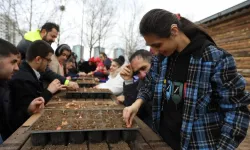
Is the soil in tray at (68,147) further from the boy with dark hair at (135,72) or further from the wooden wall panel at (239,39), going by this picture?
the wooden wall panel at (239,39)

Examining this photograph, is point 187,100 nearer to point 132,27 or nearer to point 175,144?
point 175,144

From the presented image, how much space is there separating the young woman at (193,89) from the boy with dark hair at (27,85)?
3.74ft

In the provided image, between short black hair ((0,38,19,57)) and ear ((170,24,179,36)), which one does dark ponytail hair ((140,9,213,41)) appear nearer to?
ear ((170,24,179,36))

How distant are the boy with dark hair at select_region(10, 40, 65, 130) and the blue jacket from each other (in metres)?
1.49

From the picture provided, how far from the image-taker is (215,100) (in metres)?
1.19

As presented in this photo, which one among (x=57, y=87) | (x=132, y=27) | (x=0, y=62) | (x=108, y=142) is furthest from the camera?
(x=132, y=27)

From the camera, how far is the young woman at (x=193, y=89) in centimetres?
109

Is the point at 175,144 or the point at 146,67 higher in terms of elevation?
the point at 146,67

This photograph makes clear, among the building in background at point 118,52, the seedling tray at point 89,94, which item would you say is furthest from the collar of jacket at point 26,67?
the building in background at point 118,52

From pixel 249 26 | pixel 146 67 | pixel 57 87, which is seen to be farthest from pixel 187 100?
pixel 249 26

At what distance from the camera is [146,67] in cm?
230

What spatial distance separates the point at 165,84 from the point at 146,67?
2.88ft

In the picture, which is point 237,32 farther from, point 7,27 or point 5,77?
point 7,27

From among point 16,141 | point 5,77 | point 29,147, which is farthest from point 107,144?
point 5,77
